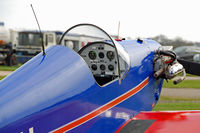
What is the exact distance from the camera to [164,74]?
15.9 feet

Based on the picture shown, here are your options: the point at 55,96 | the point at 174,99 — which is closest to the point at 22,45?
the point at 174,99

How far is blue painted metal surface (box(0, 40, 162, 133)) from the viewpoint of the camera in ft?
7.49

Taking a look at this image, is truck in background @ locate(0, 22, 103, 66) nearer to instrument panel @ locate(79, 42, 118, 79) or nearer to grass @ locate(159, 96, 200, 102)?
grass @ locate(159, 96, 200, 102)

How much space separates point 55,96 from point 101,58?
1.68 metres

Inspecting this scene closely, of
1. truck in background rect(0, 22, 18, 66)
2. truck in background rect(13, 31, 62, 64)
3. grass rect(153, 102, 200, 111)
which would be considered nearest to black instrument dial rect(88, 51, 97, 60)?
grass rect(153, 102, 200, 111)

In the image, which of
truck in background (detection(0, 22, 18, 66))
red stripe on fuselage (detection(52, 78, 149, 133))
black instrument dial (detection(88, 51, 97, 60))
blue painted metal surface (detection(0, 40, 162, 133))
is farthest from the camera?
truck in background (detection(0, 22, 18, 66))

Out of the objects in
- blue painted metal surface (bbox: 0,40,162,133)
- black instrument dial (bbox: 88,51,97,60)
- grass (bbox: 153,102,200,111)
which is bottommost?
grass (bbox: 153,102,200,111)

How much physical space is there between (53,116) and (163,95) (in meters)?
7.85

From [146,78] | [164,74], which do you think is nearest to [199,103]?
[164,74]

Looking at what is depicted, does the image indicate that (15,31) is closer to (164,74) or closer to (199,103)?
(199,103)

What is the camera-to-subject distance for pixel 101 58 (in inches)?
161

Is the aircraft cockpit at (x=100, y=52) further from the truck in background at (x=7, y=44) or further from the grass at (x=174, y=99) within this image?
the truck in background at (x=7, y=44)

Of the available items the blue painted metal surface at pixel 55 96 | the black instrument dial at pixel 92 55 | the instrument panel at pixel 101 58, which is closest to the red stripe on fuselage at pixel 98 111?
the blue painted metal surface at pixel 55 96

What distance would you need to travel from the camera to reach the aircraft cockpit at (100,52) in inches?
139
